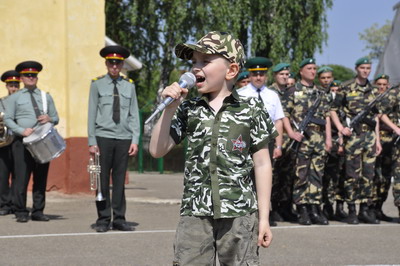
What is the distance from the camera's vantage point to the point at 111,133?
10227 mm

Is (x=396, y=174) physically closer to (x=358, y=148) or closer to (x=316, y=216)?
(x=358, y=148)

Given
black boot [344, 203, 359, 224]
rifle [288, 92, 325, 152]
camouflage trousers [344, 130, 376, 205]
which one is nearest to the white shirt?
rifle [288, 92, 325, 152]

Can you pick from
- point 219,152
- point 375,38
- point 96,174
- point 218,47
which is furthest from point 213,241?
point 375,38

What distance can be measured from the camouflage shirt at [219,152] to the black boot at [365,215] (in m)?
6.94

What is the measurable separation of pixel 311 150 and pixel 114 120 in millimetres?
2680

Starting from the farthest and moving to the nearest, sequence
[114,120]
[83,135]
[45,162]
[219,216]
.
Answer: [83,135]
[45,162]
[114,120]
[219,216]

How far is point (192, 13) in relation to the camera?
28.0 meters

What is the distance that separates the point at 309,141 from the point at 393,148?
1.46 metres

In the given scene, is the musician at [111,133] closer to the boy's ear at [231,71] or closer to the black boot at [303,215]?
the black boot at [303,215]

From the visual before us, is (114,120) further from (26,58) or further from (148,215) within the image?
(26,58)

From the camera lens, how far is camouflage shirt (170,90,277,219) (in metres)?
4.89

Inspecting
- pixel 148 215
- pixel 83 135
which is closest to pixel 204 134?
pixel 148 215

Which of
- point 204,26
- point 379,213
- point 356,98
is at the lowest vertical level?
point 379,213

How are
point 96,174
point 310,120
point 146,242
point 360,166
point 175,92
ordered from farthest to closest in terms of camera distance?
point 360,166 → point 310,120 → point 96,174 → point 146,242 → point 175,92
